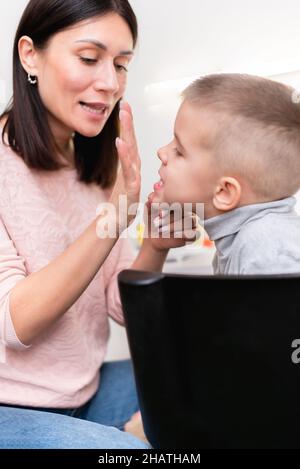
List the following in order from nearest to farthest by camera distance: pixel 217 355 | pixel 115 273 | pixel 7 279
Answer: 1. pixel 217 355
2. pixel 7 279
3. pixel 115 273

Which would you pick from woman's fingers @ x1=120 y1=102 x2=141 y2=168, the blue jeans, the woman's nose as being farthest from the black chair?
the woman's nose

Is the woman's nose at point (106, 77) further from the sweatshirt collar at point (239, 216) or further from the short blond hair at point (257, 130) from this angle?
the sweatshirt collar at point (239, 216)

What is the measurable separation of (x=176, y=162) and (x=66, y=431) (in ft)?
1.35

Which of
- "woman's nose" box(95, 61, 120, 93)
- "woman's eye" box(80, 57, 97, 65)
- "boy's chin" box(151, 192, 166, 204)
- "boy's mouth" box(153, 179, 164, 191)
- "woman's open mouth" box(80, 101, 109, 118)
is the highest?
"woman's eye" box(80, 57, 97, 65)

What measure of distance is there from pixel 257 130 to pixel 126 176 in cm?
19

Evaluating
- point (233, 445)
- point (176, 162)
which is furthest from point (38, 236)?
point (233, 445)

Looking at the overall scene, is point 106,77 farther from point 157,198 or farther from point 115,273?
point 115,273

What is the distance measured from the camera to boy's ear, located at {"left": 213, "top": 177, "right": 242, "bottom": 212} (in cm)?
75

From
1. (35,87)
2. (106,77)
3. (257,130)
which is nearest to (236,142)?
(257,130)

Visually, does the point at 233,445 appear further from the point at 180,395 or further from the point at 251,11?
the point at 251,11

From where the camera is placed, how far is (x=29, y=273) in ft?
2.85

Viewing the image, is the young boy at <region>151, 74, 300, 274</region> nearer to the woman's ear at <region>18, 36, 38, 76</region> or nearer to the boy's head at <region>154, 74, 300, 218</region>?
the boy's head at <region>154, 74, 300, 218</region>

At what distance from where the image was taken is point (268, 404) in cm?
54

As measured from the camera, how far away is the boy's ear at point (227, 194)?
2.45 ft
